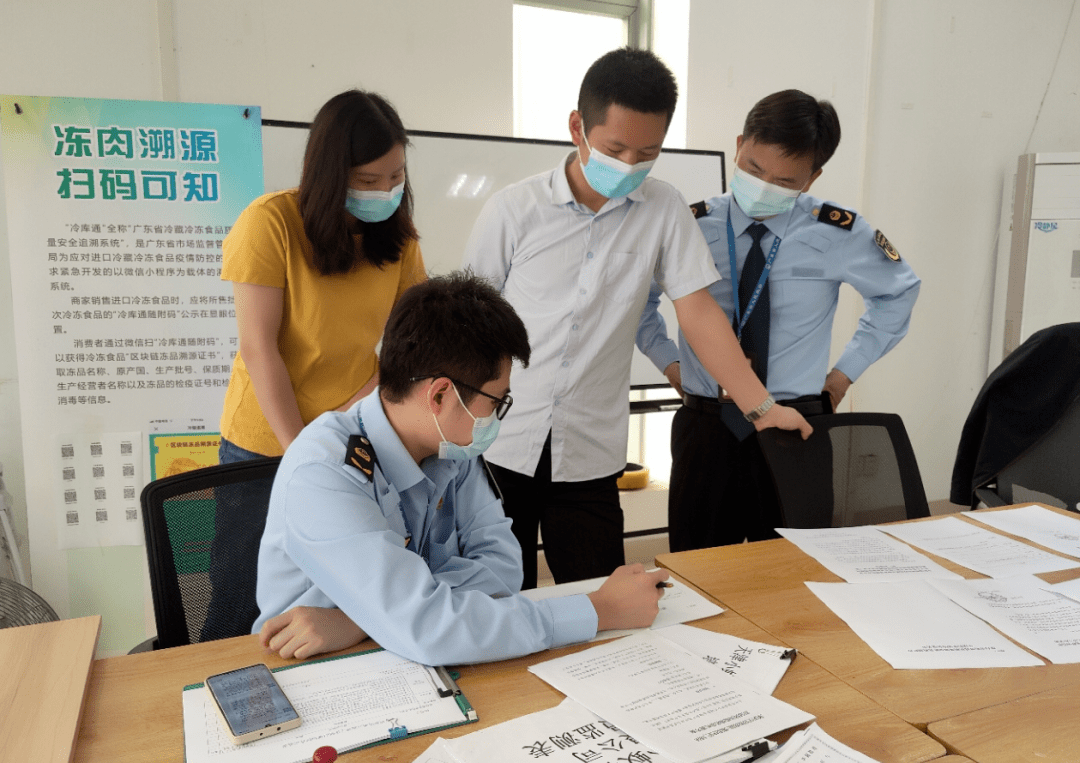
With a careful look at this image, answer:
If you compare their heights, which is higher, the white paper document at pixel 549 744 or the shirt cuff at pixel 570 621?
the shirt cuff at pixel 570 621

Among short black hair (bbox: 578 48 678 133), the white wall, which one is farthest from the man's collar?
the white wall

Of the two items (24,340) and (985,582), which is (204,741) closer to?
(985,582)

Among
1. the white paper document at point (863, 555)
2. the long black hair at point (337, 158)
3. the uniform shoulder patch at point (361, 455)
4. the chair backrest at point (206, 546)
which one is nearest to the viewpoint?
the uniform shoulder patch at point (361, 455)

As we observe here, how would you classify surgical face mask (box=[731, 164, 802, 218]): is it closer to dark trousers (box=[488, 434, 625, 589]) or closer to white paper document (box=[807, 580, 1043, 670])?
dark trousers (box=[488, 434, 625, 589])

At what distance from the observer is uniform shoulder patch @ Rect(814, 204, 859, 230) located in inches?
80.3

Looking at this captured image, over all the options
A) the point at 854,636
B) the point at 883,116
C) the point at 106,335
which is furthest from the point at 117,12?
the point at 883,116

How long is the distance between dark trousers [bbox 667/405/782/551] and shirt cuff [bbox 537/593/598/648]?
959 millimetres

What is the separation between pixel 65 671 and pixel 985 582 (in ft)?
4.66

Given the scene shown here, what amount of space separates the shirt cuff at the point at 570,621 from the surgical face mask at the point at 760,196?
1.25 m

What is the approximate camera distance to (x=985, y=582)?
1337 millimetres

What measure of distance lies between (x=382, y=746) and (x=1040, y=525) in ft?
4.94

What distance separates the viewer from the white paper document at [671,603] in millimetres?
1131

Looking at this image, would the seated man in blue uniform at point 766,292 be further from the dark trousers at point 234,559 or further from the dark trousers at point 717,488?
the dark trousers at point 234,559

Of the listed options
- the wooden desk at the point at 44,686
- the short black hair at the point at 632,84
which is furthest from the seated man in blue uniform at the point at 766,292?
the wooden desk at the point at 44,686
